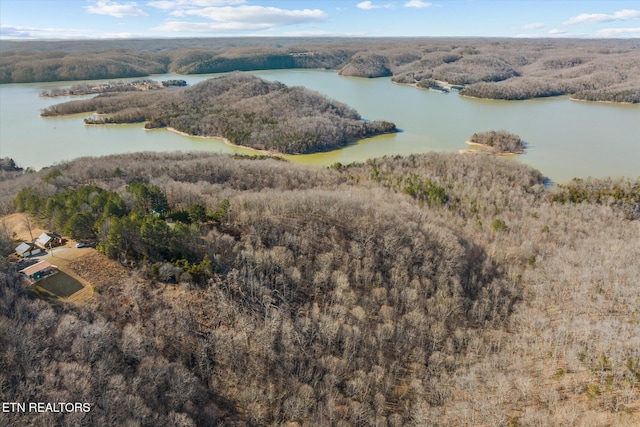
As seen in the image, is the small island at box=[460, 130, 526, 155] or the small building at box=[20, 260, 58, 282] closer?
the small building at box=[20, 260, 58, 282]

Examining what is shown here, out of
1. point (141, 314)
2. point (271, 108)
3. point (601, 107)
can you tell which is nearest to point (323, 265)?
point (141, 314)

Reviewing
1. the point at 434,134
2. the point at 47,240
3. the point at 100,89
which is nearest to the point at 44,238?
the point at 47,240

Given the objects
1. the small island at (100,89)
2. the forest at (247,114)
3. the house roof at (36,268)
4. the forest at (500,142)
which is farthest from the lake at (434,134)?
the house roof at (36,268)

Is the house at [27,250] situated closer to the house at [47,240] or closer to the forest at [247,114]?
the house at [47,240]

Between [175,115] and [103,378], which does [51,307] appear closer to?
[103,378]

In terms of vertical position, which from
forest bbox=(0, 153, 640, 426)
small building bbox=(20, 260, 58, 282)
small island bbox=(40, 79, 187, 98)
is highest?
small island bbox=(40, 79, 187, 98)

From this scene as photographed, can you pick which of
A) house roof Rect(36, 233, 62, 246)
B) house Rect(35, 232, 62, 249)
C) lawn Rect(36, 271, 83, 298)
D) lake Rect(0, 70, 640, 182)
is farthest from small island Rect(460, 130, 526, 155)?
lawn Rect(36, 271, 83, 298)

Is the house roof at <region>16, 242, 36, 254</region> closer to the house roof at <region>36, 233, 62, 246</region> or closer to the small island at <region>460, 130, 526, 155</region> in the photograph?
the house roof at <region>36, 233, 62, 246</region>
